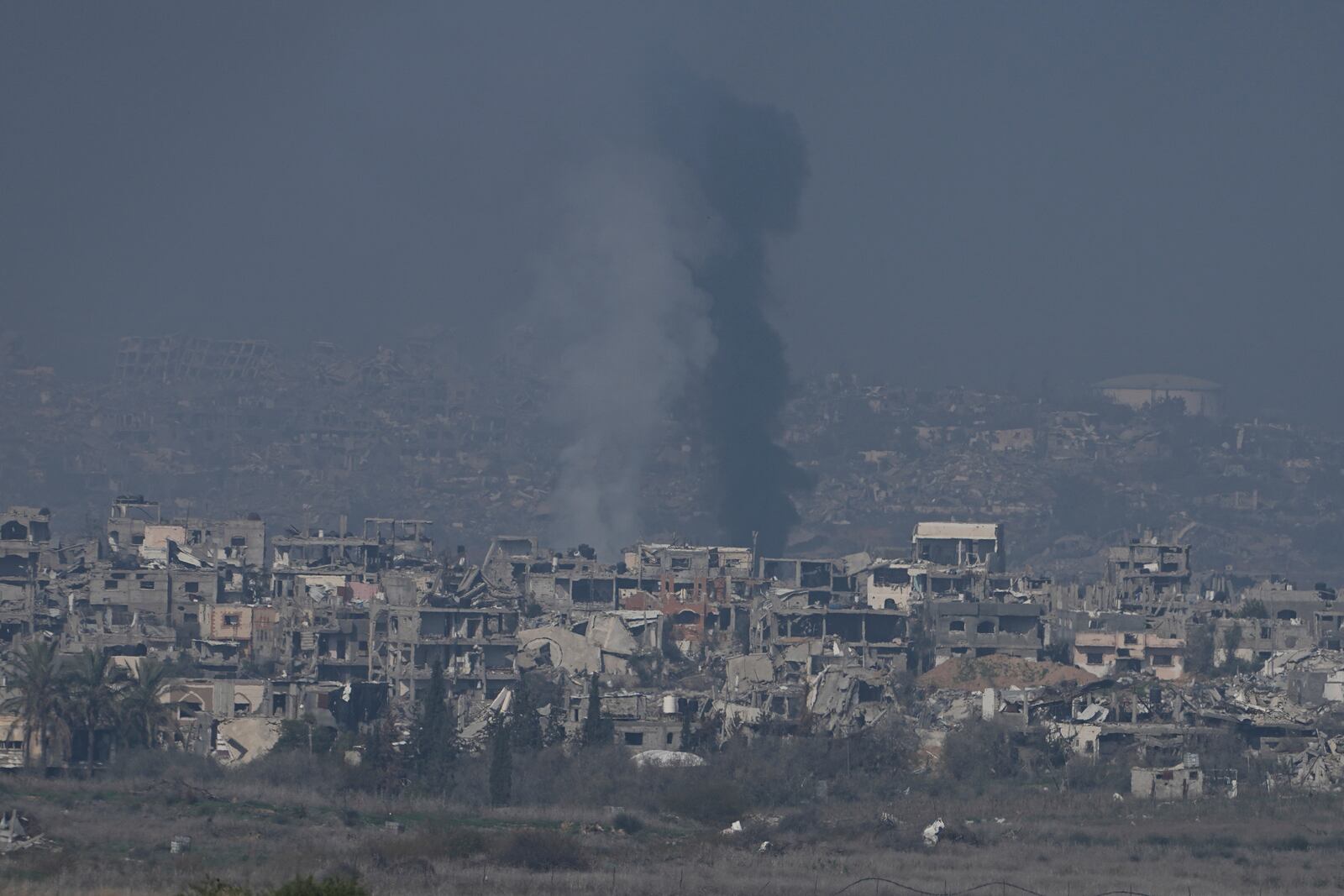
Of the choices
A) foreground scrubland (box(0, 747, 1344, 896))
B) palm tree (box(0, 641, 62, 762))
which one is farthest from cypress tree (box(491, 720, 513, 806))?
palm tree (box(0, 641, 62, 762))

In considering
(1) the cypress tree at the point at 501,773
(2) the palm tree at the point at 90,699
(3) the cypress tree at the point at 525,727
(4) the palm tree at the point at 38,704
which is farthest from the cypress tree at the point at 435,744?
(4) the palm tree at the point at 38,704

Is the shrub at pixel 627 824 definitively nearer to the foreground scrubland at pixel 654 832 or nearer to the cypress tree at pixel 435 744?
the foreground scrubland at pixel 654 832

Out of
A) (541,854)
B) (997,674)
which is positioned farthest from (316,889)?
(997,674)

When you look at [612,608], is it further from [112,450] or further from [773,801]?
[112,450]

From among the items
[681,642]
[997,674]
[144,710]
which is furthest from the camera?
[681,642]

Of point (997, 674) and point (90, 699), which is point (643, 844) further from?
point (997, 674)

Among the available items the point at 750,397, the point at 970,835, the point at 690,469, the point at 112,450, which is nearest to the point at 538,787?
the point at 970,835
